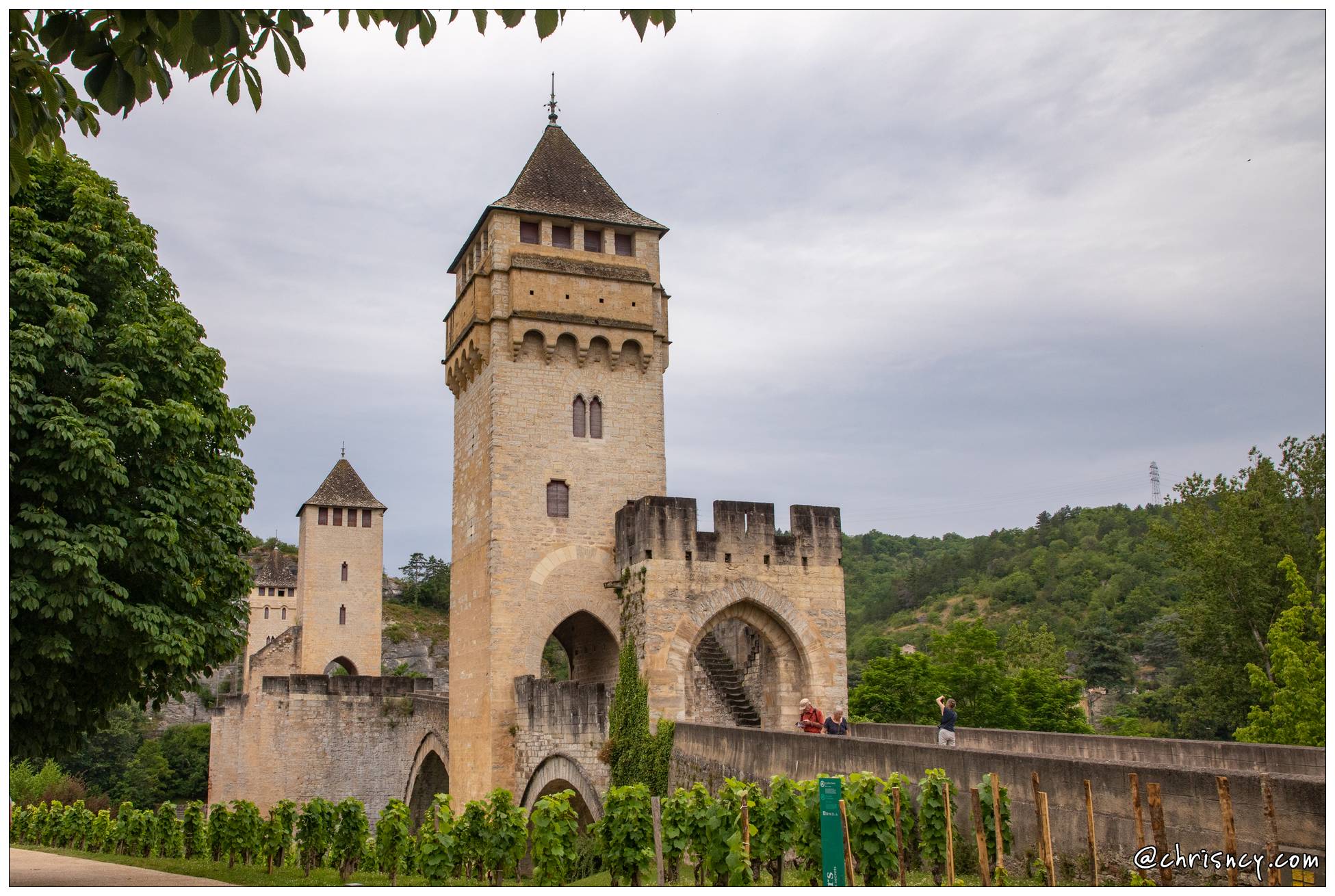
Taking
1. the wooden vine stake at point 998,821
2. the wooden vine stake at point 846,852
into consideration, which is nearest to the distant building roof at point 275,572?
the wooden vine stake at point 846,852

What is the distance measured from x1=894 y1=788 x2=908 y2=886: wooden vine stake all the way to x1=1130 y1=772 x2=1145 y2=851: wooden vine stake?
2158 millimetres

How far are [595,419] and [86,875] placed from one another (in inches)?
510

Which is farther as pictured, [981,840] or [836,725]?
[836,725]

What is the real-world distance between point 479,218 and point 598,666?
405 inches

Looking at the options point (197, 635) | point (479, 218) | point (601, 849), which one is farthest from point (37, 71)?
point (479, 218)

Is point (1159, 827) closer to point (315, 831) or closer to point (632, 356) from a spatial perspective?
point (315, 831)

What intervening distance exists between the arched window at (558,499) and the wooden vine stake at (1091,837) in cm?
1565

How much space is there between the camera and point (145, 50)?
6.05 metres

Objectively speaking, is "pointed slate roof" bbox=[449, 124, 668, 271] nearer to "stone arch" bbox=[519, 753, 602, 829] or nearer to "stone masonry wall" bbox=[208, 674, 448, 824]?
"stone arch" bbox=[519, 753, 602, 829]

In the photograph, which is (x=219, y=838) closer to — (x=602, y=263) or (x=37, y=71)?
(x=602, y=263)

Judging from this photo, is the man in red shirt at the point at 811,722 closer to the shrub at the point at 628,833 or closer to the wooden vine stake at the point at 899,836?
the shrub at the point at 628,833

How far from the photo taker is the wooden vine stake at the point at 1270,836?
7.41 m

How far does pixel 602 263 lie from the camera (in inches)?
981

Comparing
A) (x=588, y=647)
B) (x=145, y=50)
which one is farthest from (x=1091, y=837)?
(x=588, y=647)
